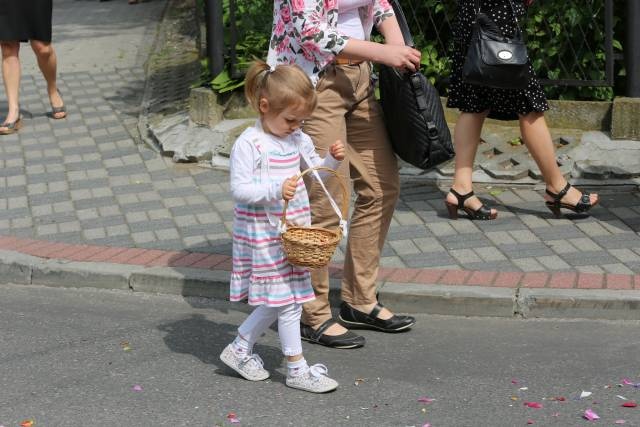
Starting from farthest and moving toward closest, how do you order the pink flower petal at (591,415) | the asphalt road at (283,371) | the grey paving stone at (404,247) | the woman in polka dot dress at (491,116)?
the woman in polka dot dress at (491,116), the grey paving stone at (404,247), the asphalt road at (283,371), the pink flower petal at (591,415)

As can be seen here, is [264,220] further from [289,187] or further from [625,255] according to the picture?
[625,255]

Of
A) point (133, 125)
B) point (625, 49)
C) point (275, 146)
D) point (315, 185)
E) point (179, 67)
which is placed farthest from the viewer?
point (179, 67)

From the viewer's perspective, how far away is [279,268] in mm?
4711

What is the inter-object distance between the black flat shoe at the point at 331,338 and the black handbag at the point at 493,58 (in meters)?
1.86

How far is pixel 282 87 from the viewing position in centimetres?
460

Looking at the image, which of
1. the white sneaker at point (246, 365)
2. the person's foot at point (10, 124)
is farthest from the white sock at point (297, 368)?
the person's foot at point (10, 124)

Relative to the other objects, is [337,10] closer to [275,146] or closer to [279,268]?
[275,146]

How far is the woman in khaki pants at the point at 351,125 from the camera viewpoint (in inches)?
194

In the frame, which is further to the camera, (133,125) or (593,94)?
(133,125)

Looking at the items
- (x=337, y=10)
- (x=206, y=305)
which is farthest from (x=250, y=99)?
(x=206, y=305)

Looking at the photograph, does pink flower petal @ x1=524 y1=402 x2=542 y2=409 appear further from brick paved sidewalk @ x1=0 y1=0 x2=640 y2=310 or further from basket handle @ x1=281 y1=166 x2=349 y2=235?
brick paved sidewalk @ x1=0 y1=0 x2=640 y2=310

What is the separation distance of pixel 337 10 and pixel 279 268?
3.61 feet

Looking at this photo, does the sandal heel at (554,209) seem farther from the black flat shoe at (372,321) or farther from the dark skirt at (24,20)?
the dark skirt at (24,20)

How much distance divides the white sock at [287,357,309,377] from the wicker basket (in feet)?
1.54
